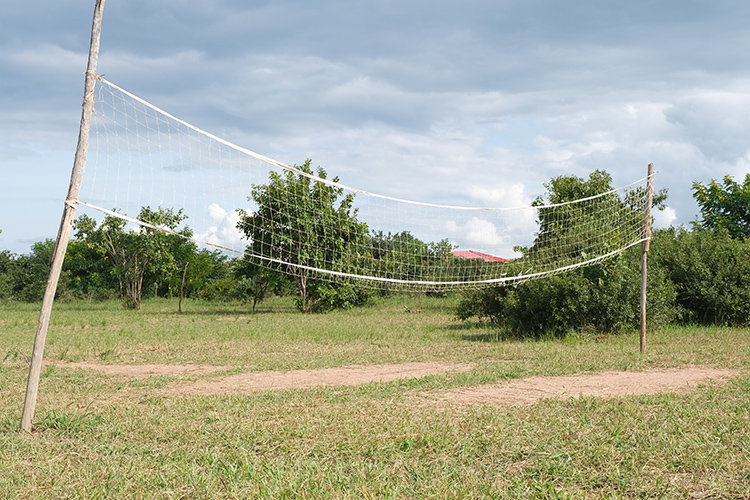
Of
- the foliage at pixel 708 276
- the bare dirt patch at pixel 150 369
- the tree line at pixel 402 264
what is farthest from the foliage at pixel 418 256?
the foliage at pixel 708 276

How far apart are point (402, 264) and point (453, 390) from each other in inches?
202

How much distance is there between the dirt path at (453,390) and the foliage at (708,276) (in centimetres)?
750

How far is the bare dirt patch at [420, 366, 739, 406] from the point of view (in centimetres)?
633

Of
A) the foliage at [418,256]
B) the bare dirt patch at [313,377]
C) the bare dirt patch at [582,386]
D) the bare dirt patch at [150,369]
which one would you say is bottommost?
the bare dirt patch at [150,369]

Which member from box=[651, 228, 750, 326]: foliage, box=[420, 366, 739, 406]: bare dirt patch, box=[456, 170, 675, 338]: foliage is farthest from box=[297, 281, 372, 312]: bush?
box=[420, 366, 739, 406]: bare dirt patch

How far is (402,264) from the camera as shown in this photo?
11.8 m

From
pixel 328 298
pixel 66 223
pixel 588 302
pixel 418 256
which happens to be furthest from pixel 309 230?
pixel 66 223

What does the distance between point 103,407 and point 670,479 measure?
5.26m

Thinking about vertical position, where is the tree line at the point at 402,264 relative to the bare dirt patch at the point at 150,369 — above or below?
above

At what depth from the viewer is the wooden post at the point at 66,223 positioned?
5.13 m

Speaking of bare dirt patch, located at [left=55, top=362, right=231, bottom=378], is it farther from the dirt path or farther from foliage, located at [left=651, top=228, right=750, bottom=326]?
foliage, located at [left=651, top=228, right=750, bottom=326]

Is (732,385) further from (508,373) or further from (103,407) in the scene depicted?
(103,407)

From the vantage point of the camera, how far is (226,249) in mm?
6062

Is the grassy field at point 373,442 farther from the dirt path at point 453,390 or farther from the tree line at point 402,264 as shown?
the tree line at point 402,264
